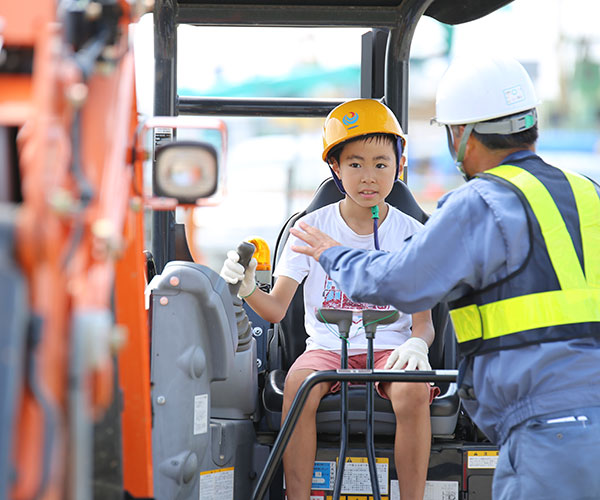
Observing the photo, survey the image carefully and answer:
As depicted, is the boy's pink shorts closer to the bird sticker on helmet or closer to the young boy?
the young boy

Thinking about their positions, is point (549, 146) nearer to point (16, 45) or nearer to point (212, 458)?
point (212, 458)

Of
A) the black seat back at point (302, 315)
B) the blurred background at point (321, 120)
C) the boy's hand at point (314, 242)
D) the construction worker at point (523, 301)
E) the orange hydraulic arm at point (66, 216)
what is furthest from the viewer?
the blurred background at point (321, 120)

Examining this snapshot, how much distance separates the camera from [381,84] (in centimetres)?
419

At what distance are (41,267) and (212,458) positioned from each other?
6.47 feet

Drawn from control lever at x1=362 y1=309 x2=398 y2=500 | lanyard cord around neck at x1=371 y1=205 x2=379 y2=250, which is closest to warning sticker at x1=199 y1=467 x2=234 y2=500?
control lever at x1=362 y1=309 x2=398 y2=500

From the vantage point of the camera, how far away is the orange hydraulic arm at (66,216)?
1330mm

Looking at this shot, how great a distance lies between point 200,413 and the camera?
2990 mm

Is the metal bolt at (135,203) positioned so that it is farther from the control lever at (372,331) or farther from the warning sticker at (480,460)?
the warning sticker at (480,460)

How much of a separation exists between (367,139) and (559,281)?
1.47 m

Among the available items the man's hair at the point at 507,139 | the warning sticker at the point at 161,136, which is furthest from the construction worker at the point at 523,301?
the warning sticker at the point at 161,136

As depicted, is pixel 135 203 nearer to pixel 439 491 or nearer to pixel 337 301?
pixel 337 301

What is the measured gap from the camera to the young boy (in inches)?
127

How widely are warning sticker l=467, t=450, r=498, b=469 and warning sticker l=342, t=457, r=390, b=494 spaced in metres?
0.32

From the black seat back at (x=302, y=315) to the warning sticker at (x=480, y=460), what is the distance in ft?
1.49
